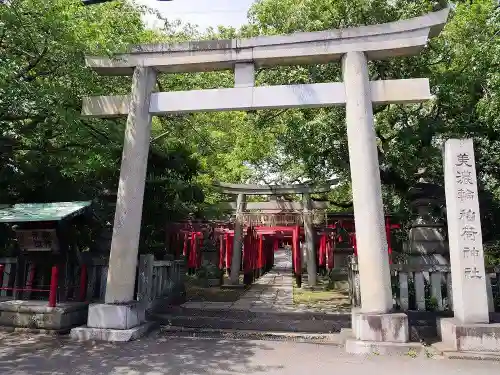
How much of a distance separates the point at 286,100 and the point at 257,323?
4358 mm

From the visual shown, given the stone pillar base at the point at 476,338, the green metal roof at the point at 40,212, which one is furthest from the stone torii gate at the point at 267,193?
the stone pillar base at the point at 476,338

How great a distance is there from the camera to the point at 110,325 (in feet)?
22.4

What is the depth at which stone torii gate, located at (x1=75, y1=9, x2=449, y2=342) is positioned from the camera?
21.0ft

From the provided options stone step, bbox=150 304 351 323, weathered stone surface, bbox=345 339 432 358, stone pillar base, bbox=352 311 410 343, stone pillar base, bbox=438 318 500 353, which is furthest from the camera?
stone step, bbox=150 304 351 323

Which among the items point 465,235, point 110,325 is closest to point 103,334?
point 110,325

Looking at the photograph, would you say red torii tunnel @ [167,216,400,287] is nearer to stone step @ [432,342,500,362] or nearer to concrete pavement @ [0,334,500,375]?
concrete pavement @ [0,334,500,375]

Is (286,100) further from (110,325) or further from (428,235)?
(110,325)

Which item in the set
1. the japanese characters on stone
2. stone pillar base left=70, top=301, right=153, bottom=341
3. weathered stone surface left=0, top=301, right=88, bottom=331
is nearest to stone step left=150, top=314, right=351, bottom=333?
stone pillar base left=70, top=301, right=153, bottom=341

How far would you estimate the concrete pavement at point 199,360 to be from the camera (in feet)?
17.0

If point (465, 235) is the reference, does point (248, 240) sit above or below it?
above

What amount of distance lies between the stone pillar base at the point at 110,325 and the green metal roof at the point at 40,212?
1.80 metres

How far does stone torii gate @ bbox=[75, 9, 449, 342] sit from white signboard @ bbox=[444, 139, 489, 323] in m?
1.04

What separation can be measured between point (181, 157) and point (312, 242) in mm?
8341

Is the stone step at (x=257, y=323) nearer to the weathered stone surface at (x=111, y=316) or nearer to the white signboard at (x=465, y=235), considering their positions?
the weathered stone surface at (x=111, y=316)
